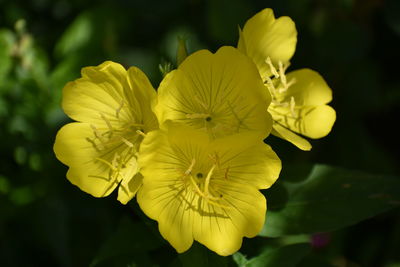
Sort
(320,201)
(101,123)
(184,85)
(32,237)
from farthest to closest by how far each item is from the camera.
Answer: (32,237) < (320,201) < (101,123) < (184,85)

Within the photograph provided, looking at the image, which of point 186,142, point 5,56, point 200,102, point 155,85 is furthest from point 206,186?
point 5,56

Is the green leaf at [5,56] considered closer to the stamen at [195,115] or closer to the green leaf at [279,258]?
the stamen at [195,115]

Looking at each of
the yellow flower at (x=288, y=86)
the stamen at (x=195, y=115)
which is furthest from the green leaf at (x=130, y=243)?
the yellow flower at (x=288, y=86)

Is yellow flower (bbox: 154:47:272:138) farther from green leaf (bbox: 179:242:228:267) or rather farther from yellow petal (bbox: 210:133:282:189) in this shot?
green leaf (bbox: 179:242:228:267)

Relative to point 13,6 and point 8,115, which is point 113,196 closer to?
point 8,115

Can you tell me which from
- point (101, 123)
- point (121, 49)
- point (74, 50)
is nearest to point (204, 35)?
point (121, 49)

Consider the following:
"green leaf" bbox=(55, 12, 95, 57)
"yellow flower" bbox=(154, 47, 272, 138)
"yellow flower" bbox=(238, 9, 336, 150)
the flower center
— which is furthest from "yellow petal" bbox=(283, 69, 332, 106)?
"green leaf" bbox=(55, 12, 95, 57)

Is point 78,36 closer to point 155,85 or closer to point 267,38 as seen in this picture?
point 155,85
